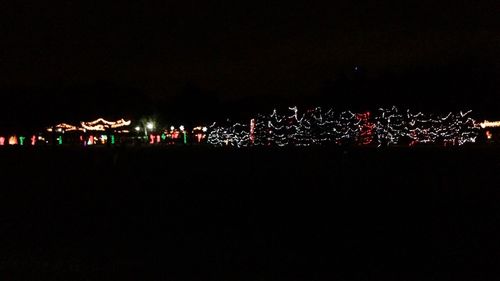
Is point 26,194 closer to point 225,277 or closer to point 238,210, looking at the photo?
point 238,210

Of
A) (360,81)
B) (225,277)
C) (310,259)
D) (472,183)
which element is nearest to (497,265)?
(310,259)

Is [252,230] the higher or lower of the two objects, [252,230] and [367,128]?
the lower

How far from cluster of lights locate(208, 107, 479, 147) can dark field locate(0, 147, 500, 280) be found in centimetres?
3377

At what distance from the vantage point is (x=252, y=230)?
8.95 meters

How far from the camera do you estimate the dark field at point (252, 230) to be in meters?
6.68

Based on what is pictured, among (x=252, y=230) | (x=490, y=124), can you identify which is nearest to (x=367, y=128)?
(x=490, y=124)

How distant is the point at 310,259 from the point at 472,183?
31.4 feet

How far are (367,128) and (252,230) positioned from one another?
43651mm

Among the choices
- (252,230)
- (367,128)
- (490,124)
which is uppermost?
(490,124)

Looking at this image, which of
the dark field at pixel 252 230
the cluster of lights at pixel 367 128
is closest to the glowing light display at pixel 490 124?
the cluster of lights at pixel 367 128

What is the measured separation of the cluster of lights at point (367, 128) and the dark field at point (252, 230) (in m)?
33.8

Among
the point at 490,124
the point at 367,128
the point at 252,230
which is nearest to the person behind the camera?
the point at 252,230

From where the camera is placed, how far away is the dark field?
668 centimetres

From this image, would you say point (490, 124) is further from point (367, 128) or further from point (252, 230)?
point (252, 230)
